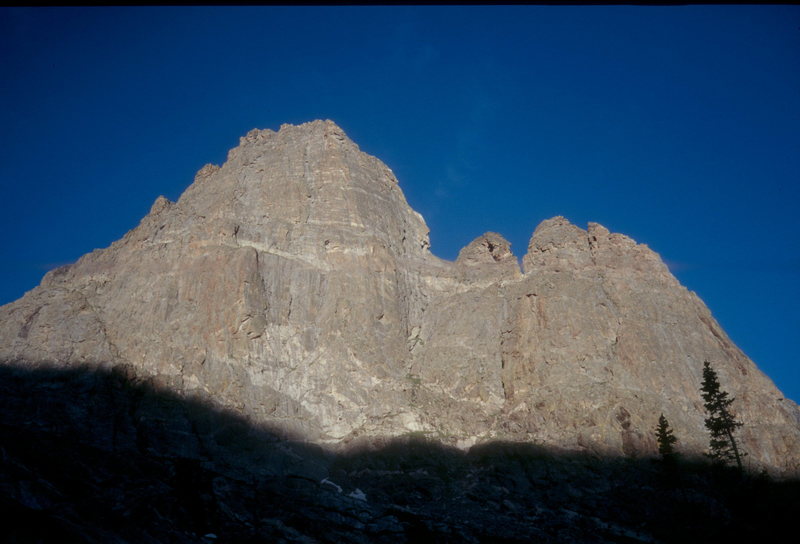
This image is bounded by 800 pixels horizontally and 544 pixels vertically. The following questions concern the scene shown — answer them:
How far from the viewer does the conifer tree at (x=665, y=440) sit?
7838 cm

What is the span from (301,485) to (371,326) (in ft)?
117

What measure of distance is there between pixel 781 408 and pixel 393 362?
57.6 m

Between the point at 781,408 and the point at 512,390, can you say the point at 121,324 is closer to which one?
the point at 512,390

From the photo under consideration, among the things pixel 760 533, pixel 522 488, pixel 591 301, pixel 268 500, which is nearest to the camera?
pixel 760 533

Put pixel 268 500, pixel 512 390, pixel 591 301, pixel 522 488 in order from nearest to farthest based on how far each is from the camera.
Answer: pixel 268 500, pixel 522 488, pixel 512 390, pixel 591 301

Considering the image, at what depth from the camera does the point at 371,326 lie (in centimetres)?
10862

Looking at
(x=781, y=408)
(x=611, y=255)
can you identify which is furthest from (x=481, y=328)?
(x=781, y=408)

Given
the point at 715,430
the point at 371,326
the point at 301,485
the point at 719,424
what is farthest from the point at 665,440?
the point at 371,326

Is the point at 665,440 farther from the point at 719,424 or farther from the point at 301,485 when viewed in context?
the point at 301,485

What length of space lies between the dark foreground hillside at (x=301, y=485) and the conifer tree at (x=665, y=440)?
6.61ft

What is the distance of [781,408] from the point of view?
3711 inches

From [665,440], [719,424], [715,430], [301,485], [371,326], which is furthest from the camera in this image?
[371,326]

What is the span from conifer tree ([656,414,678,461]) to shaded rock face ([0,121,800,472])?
3115 mm

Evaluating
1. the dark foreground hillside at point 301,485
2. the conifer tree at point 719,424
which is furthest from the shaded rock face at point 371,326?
the conifer tree at point 719,424
